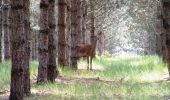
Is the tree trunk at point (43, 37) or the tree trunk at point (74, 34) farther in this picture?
the tree trunk at point (74, 34)

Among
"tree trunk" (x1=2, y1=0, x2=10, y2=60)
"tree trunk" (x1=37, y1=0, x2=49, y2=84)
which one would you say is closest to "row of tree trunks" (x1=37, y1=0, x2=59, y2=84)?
"tree trunk" (x1=37, y1=0, x2=49, y2=84)

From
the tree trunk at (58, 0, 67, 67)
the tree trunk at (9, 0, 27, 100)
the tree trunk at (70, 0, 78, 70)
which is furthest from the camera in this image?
the tree trunk at (70, 0, 78, 70)

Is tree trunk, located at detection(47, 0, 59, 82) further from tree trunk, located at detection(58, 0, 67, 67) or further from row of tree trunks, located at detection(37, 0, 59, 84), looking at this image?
tree trunk, located at detection(58, 0, 67, 67)

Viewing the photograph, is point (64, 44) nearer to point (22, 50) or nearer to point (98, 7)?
point (22, 50)

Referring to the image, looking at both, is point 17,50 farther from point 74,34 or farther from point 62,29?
point 74,34

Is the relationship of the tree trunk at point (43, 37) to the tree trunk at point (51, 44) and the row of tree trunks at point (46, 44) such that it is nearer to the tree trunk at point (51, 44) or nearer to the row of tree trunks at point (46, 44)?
the row of tree trunks at point (46, 44)

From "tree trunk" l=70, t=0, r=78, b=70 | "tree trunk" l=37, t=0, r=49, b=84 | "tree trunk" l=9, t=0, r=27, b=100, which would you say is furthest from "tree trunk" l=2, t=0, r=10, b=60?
"tree trunk" l=9, t=0, r=27, b=100

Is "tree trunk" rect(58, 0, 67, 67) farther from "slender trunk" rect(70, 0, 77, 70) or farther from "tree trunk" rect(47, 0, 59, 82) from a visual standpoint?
"tree trunk" rect(47, 0, 59, 82)

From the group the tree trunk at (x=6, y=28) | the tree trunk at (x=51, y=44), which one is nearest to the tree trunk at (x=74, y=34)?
the tree trunk at (x=6, y=28)

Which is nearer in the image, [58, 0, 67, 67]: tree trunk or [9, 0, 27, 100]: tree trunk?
[9, 0, 27, 100]: tree trunk

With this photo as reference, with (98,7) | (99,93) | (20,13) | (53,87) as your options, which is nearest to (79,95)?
(99,93)

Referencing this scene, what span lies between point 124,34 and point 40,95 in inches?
2775

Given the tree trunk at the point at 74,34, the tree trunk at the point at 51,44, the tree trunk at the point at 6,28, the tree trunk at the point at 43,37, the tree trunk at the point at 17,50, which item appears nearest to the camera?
the tree trunk at the point at 17,50

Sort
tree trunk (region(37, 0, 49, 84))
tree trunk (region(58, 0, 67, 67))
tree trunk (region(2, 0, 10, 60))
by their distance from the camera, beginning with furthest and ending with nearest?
tree trunk (region(2, 0, 10, 60))
tree trunk (region(58, 0, 67, 67))
tree trunk (region(37, 0, 49, 84))
